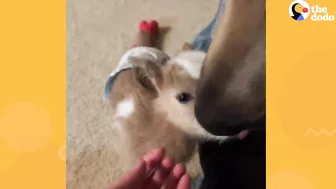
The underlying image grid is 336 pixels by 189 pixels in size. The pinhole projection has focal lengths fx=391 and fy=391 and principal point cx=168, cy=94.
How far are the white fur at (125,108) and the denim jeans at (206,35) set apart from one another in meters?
0.18

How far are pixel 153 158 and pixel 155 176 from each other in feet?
0.14

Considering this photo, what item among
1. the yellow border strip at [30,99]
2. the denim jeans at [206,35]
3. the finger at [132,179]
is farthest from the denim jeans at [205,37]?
the yellow border strip at [30,99]

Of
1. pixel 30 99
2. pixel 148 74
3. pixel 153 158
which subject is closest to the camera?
pixel 30 99

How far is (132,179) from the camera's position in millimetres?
615

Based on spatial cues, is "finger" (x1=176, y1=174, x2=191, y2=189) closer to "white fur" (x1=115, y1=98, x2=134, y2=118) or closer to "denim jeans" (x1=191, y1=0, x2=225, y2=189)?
"denim jeans" (x1=191, y1=0, x2=225, y2=189)

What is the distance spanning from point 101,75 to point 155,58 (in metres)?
0.13

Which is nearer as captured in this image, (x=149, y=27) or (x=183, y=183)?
(x=183, y=183)

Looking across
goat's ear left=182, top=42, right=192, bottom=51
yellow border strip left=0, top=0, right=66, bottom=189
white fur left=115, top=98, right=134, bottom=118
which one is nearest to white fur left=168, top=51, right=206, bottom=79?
goat's ear left=182, top=42, right=192, bottom=51

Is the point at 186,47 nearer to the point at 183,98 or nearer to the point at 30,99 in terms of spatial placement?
the point at 183,98

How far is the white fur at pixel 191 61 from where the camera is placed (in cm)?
74
